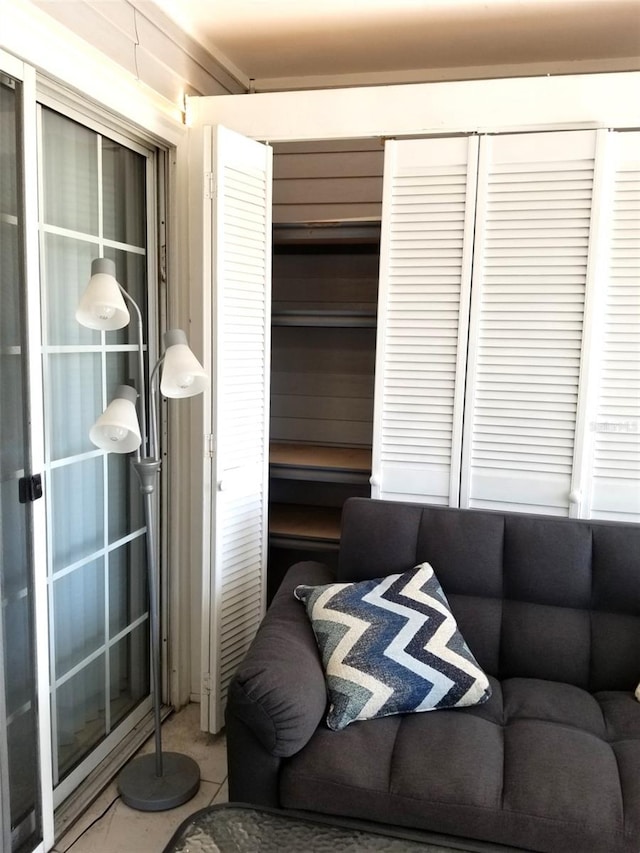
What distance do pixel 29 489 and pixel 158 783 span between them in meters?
1.06

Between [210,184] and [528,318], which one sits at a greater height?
[210,184]

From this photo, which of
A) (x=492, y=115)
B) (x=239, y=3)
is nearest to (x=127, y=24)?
(x=239, y=3)

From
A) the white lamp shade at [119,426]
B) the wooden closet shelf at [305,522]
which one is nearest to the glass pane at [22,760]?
the white lamp shade at [119,426]

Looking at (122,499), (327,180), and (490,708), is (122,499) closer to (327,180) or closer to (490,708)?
(490,708)

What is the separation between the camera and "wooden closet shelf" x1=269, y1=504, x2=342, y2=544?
2725 mm

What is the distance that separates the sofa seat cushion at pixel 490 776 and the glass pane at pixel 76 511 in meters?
0.90

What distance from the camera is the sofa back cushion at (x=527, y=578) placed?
2098mm

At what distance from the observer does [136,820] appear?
2.06 m

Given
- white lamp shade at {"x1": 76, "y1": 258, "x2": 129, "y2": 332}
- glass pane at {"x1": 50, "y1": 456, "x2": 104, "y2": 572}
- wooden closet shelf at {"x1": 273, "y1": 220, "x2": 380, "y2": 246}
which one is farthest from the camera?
wooden closet shelf at {"x1": 273, "y1": 220, "x2": 380, "y2": 246}

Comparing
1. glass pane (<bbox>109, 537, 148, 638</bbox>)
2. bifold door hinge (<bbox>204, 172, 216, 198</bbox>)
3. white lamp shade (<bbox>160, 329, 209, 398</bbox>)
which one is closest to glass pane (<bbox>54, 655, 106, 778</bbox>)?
glass pane (<bbox>109, 537, 148, 638</bbox>)

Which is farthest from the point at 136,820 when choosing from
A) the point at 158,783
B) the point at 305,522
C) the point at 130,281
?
the point at 130,281

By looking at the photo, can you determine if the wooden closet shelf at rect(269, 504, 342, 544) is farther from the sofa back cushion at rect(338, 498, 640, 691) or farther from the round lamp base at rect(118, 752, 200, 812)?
the round lamp base at rect(118, 752, 200, 812)

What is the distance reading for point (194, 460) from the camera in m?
2.57

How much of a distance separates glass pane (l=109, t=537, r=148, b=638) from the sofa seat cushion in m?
0.92
